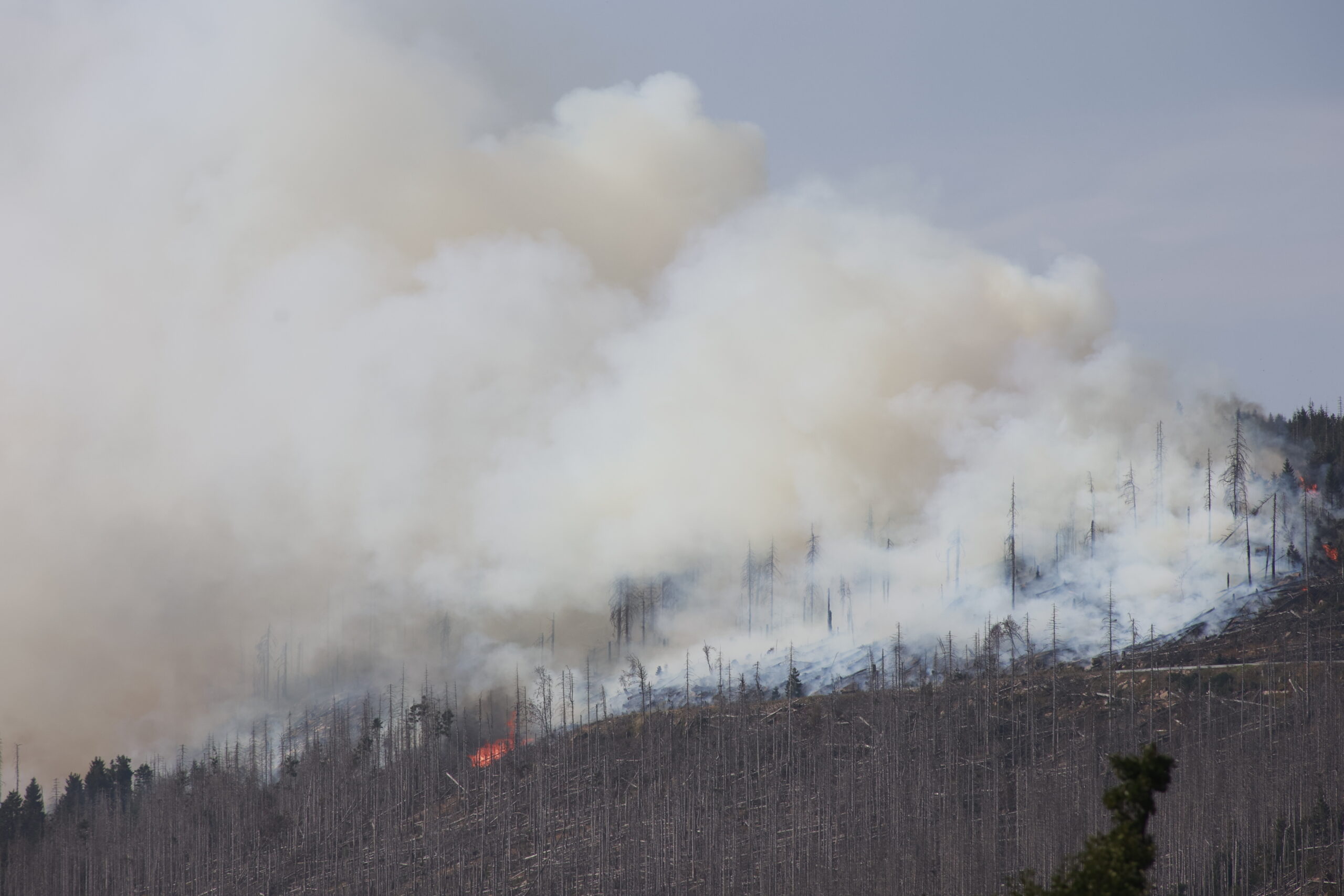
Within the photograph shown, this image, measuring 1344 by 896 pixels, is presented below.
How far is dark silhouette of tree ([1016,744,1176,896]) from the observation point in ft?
200

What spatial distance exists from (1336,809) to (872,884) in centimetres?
6715

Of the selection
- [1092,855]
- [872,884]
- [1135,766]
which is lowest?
[872,884]

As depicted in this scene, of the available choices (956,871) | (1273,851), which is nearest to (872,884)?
(956,871)

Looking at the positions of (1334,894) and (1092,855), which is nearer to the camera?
(1092,855)

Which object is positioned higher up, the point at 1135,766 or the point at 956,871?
the point at 1135,766

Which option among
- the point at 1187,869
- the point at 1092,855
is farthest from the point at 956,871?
the point at 1092,855

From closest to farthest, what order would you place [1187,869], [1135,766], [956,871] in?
[1135,766] → [1187,869] → [956,871]

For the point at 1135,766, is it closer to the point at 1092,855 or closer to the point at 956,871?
the point at 1092,855

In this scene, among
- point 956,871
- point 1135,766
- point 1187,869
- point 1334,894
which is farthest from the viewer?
point 956,871

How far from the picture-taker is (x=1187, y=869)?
18075 centimetres

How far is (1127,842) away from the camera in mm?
61125

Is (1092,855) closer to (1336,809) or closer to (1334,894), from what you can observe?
(1334,894)

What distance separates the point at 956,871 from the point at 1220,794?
1689 inches

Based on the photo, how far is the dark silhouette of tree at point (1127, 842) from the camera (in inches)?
2400
